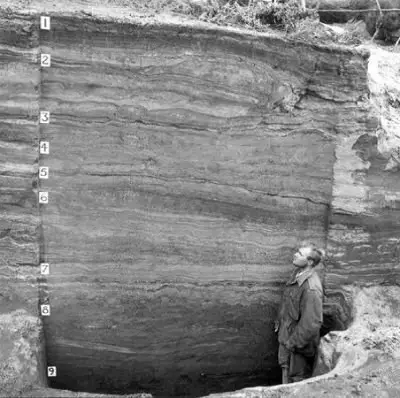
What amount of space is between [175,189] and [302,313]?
1.94m

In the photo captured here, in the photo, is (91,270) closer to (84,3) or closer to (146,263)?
(146,263)

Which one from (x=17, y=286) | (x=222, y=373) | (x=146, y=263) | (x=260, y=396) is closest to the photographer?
(x=260, y=396)

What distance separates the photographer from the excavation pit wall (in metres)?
5.71

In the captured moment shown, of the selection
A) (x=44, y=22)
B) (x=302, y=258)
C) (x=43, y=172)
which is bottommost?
(x=302, y=258)

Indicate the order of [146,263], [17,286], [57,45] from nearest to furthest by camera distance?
[57,45]
[17,286]
[146,263]

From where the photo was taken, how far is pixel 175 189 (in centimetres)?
617

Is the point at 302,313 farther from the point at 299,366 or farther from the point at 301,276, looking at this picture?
the point at 299,366

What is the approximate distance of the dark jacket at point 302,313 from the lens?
5996 mm

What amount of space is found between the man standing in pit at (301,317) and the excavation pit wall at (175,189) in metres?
0.40

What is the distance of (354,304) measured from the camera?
21.3ft

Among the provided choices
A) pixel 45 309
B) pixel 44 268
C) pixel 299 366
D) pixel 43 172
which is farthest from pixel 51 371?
pixel 299 366

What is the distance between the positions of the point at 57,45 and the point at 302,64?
2605mm

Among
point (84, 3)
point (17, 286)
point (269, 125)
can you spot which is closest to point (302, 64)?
point (269, 125)

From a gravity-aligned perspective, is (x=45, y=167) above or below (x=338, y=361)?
above
